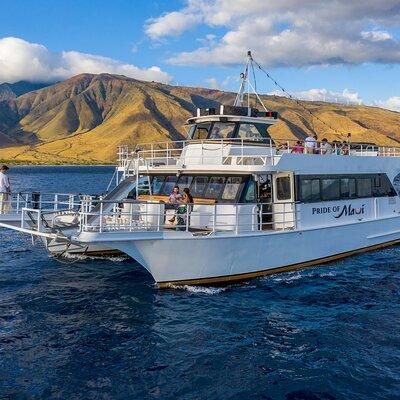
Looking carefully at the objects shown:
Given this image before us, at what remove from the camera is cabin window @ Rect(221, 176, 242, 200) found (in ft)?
53.6

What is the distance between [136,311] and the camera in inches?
526

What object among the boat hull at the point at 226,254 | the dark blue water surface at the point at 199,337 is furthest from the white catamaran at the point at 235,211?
the dark blue water surface at the point at 199,337

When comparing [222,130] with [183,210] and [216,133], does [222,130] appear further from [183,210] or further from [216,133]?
[183,210]

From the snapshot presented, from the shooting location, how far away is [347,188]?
19.2m

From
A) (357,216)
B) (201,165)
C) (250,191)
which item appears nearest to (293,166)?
(250,191)

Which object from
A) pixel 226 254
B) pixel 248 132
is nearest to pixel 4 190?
pixel 226 254

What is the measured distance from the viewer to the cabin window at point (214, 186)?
16.7 meters

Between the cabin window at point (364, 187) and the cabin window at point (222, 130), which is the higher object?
the cabin window at point (222, 130)

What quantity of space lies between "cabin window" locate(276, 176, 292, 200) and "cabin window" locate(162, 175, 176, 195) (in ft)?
12.8

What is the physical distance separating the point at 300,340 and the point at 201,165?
7.30 metres

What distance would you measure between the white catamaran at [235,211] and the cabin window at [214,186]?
37 mm

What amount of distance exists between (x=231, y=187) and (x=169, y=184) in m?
2.98

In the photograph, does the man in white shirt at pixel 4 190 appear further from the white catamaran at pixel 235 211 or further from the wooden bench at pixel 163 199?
the wooden bench at pixel 163 199

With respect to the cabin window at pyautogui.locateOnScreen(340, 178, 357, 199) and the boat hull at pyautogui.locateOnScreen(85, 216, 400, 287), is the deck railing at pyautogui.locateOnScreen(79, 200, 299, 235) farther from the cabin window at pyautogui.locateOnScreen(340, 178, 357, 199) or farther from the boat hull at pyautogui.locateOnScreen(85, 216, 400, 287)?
the cabin window at pyautogui.locateOnScreen(340, 178, 357, 199)
